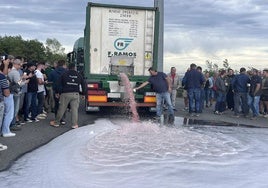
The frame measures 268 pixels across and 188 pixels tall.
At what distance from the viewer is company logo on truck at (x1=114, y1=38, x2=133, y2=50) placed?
15.5 meters

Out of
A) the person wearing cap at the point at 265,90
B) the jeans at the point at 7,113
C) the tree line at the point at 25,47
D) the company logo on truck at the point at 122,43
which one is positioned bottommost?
the jeans at the point at 7,113

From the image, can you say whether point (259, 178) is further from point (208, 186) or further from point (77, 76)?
point (77, 76)

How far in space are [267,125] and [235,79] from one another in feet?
9.35

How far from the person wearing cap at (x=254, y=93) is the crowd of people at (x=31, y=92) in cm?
686

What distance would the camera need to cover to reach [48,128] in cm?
1227

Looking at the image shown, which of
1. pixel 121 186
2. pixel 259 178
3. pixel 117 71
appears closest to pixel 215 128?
pixel 117 71

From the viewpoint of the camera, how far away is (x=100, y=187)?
6.47 metres

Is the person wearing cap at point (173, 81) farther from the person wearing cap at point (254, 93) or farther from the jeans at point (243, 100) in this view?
the person wearing cap at point (254, 93)

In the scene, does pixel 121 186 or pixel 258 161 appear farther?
pixel 258 161

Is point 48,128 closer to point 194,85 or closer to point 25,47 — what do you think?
point 194,85

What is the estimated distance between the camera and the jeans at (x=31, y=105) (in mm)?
13031

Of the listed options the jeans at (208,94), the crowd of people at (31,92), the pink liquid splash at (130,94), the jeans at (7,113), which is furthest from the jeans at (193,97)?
the jeans at (7,113)

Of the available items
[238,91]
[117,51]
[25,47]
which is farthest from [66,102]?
[25,47]

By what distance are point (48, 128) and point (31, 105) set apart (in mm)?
1391
